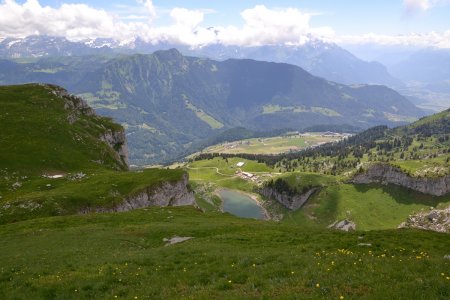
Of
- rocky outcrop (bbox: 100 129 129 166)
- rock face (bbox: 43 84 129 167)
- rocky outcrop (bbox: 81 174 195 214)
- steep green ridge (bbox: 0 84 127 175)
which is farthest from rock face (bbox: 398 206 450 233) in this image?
steep green ridge (bbox: 0 84 127 175)

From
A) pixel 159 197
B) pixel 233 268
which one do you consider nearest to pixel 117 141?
pixel 159 197

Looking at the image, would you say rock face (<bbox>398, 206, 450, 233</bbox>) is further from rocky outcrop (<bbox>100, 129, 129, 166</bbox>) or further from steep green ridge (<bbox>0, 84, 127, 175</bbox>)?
steep green ridge (<bbox>0, 84, 127, 175</bbox>)

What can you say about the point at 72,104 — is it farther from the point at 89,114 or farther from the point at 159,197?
the point at 159,197

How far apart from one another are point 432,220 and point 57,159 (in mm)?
164986

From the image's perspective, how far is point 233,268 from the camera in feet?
95.3

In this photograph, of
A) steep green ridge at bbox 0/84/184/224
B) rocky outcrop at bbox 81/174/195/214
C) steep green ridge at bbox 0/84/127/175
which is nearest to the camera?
steep green ridge at bbox 0/84/184/224

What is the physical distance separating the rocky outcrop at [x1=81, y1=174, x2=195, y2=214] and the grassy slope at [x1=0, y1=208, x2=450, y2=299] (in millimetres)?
40815

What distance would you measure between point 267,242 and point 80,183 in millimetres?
67615

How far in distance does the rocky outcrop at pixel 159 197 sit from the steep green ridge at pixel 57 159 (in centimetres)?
116

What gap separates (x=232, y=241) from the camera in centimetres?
4641

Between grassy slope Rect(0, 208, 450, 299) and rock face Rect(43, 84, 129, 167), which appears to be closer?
grassy slope Rect(0, 208, 450, 299)

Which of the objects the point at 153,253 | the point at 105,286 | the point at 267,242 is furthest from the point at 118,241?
the point at 105,286

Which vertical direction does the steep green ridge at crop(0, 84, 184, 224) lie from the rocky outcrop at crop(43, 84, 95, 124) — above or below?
below

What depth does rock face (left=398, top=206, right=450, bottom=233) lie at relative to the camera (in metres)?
167
